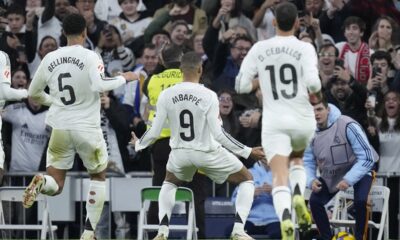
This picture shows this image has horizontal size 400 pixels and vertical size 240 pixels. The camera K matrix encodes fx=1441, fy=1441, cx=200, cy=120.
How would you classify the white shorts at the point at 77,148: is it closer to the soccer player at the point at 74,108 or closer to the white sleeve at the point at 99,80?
the soccer player at the point at 74,108

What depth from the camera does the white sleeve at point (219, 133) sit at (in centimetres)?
1611

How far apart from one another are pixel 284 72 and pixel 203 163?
79.3 inches

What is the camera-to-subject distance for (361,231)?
1800cm

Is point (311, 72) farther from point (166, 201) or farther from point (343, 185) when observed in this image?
point (343, 185)

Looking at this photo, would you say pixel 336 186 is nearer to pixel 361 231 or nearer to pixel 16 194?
pixel 361 231

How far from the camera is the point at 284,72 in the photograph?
1486cm

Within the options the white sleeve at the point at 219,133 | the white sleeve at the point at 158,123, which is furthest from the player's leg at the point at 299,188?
the white sleeve at the point at 158,123

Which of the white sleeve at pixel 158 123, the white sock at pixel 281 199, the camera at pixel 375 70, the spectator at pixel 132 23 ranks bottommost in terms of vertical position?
the white sock at pixel 281 199

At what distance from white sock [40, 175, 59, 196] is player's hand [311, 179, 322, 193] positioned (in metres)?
Answer: 3.47

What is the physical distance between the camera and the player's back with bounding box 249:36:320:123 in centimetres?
1482

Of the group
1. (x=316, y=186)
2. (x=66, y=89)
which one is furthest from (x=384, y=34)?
(x=66, y=89)

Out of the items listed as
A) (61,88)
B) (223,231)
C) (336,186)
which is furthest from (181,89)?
(223,231)

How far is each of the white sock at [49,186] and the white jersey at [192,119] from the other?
45.2 inches

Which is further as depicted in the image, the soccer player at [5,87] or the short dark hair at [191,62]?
the soccer player at [5,87]
